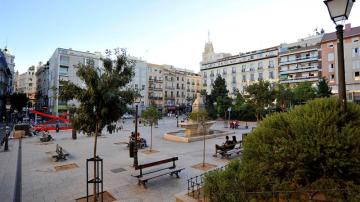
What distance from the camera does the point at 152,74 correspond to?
7512 cm

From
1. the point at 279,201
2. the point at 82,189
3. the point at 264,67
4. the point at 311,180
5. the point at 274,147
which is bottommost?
the point at 82,189

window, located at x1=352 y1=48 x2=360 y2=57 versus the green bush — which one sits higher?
window, located at x1=352 y1=48 x2=360 y2=57

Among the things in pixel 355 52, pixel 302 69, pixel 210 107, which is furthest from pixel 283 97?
pixel 210 107

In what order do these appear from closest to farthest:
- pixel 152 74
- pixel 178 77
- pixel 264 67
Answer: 1. pixel 264 67
2. pixel 152 74
3. pixel 178 77

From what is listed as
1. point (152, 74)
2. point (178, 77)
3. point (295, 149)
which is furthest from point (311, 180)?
point (178, 77)

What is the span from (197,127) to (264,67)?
45.5 meters

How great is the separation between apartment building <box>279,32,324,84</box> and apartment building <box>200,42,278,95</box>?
7.70 ft

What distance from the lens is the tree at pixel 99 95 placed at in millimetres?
6828

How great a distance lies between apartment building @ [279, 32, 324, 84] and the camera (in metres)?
51.4

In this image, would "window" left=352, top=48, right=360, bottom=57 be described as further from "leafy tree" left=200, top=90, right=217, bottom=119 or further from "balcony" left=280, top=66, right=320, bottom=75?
"leafy tree" left=200, top=90, right=217, bottom=119

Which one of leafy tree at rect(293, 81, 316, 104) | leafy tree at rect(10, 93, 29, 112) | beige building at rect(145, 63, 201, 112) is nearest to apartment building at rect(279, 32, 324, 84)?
leafy tree at rect(293, 81, 316, 104)

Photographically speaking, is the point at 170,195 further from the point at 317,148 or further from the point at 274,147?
the point at 317,148

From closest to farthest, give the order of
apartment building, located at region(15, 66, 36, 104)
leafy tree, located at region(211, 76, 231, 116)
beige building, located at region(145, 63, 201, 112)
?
leafy tree, located at region(211, 76, 231, 116), beige building, located at region(145, 63, 201, 112), apartment building, located at region(15, 66, 36, 104)

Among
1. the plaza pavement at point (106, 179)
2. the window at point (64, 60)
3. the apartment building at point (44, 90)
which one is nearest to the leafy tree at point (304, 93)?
the plaza pavement at point (106, 179)
